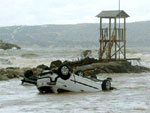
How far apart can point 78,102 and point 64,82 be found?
3.23 meters

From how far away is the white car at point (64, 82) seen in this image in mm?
20438

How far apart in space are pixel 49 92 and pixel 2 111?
5.52 m

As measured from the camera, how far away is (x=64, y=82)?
20.8 metres

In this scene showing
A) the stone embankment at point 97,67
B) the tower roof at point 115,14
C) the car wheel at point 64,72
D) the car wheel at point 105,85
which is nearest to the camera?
the car wheel at point 64,72

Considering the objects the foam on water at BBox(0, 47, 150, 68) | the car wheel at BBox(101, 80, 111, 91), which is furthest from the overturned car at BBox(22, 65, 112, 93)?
the foam on water at BBox(0, 47, 150, 68)

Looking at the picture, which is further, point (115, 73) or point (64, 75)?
point (115, 73)

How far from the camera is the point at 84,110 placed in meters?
15.6

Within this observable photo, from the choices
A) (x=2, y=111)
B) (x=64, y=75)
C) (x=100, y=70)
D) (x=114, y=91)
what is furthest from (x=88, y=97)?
(x=100, y=70)

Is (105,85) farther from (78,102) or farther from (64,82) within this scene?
(78,102)

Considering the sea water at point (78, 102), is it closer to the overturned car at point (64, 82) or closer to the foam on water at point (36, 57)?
the overturned car at point (64, 82)

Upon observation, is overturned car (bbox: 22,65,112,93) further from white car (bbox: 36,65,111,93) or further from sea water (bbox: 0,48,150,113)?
sea water (bbox: 0,48,150,113)

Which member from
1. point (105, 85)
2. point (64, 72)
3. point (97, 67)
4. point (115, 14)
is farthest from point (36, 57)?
point (64, 72)

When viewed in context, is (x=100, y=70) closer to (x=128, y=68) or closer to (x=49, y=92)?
(x=128, y=68)

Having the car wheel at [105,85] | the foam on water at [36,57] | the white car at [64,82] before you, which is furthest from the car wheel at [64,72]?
the foam on water at [36,57]
